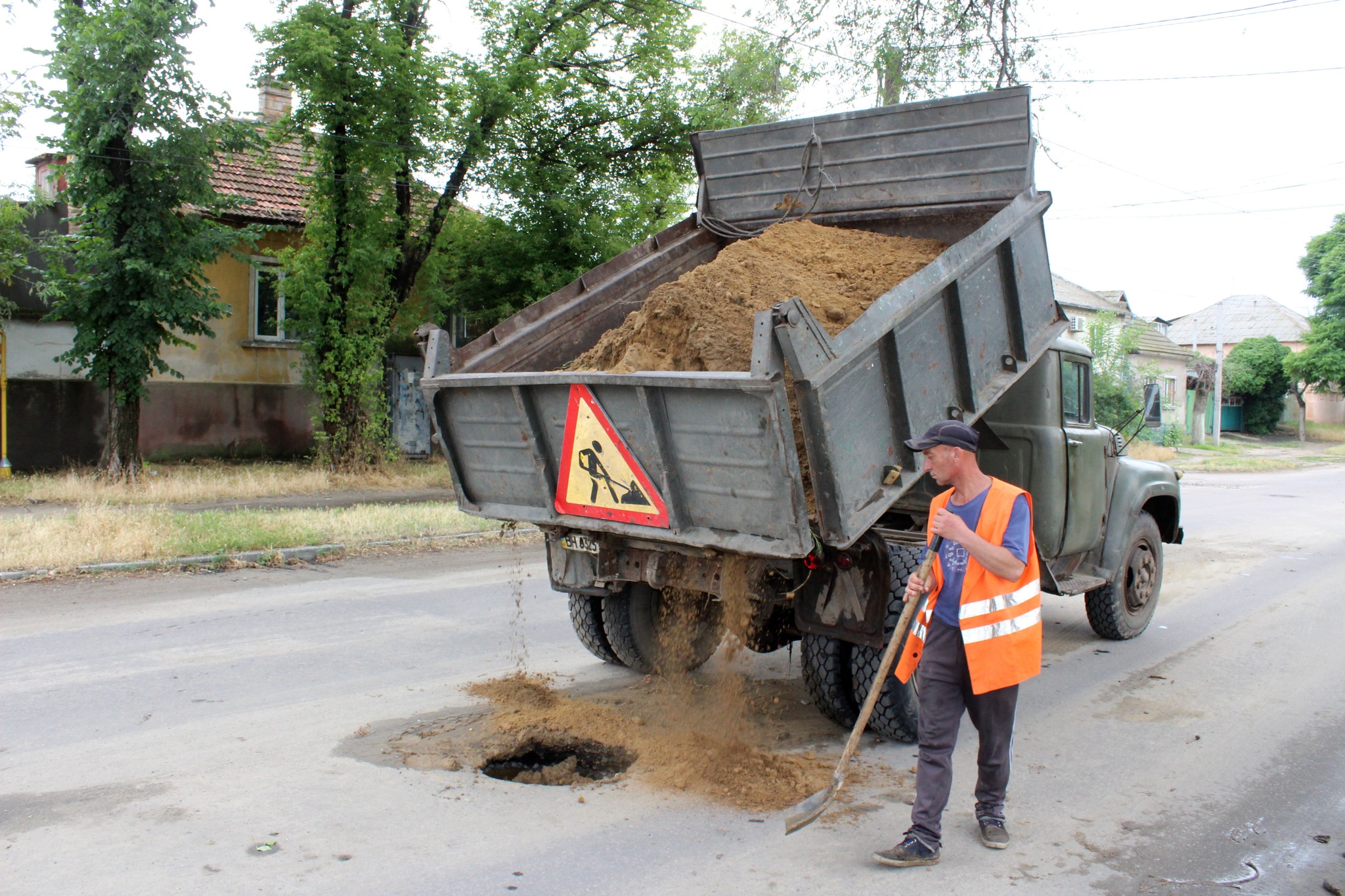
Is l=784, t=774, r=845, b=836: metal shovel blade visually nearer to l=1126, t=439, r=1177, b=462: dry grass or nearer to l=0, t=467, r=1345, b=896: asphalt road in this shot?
l=0, t=467, r=1345, b=896: asphalt road

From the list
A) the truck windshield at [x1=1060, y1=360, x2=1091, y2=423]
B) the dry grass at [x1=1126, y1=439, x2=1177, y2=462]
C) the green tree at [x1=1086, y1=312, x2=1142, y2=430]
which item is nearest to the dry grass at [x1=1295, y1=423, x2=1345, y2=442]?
the dry grass at [x1=1126, y1=439, x2=1177, y2=462]

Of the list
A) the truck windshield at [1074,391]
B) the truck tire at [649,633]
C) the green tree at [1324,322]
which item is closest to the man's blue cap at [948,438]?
the truck tire at [649,633]

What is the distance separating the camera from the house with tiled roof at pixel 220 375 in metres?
16.4

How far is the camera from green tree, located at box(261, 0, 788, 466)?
595 inches

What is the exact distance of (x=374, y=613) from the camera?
7.69m

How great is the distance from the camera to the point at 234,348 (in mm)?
19031

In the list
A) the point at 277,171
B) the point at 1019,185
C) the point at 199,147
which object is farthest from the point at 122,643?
the point at 277,171

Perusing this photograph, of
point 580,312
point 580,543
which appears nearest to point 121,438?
point 580,312

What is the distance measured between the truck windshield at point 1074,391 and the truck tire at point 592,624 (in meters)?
3.08

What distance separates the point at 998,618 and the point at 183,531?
28.8ft

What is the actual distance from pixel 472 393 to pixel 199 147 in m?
11.1

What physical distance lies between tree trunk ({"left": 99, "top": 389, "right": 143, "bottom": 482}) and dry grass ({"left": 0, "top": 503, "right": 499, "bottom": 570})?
312cm

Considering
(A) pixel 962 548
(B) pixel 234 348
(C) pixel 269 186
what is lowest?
(A) pixel 962 548

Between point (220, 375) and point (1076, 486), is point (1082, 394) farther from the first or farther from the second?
point (220, 375)
